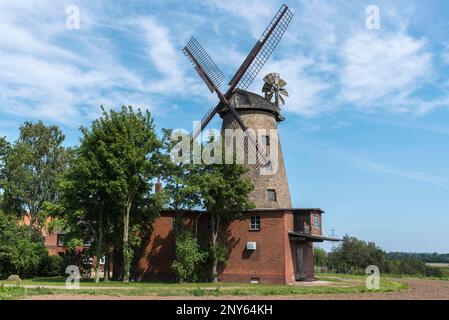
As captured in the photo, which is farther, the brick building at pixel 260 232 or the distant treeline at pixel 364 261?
the distant treeline at pixel 364 261

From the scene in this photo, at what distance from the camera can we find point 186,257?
33219 millimetres

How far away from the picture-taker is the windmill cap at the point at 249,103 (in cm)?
3909

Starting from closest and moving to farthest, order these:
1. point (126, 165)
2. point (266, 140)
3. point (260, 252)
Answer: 1. point (126, 165)
2. point (260, 252)
3. point (266, 140)

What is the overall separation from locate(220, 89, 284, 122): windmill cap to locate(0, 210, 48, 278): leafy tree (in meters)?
18.9

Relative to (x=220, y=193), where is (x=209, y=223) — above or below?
below

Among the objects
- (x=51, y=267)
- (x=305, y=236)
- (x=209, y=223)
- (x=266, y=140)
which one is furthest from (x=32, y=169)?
(x=305, y=236)

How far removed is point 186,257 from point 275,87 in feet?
57.5

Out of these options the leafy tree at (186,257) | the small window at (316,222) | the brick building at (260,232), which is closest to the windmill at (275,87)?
the brick building at (260,232)

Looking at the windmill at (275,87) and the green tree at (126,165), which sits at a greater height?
the windmill at (275,87)

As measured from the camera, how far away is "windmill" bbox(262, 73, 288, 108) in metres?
42.0

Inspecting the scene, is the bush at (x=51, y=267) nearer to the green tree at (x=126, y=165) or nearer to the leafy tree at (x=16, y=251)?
the leafy tree at (x=16, y=251)

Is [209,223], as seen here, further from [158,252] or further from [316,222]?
[316,222]

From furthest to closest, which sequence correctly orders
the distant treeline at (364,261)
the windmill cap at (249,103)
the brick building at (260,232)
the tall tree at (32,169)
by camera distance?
the distant treeline at (364,261) → the tall tree at (32,169) → the windmill cap at (249,103) → the brick building at (260,232)

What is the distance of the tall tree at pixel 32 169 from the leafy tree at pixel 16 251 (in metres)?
7.58
